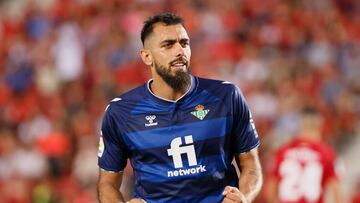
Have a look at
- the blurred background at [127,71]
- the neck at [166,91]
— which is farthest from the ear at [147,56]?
the blurred background at [127,71]

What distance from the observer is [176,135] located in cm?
621

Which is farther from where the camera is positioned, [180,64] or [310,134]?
[310,134]

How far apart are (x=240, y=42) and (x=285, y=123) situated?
101 inches

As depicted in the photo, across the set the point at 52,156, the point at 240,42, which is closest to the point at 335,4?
the point at 240,42

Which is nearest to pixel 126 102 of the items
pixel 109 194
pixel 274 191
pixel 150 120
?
pixel 150 120

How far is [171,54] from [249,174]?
0.87 meters

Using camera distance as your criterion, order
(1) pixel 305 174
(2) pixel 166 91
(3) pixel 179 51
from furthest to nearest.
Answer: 1. (1) pixel 305 174
2. (2) pixel 166 91
3. (3) pixel 179 51

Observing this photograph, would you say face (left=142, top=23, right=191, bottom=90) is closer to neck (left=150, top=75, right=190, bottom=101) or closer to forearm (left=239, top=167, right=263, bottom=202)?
neck (left=150, top=75, right=190, bottom=101)

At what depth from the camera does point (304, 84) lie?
13516 mm

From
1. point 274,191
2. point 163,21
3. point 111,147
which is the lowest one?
point 274,191

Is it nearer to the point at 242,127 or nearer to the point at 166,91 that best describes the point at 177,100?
the point at 166,91

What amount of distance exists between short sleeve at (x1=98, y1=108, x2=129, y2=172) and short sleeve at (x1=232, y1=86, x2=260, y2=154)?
0.71 metres

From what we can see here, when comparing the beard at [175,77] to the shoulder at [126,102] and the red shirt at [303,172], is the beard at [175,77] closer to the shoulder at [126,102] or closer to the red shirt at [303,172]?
the shoulder at [126,102]

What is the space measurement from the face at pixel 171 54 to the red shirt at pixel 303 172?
2.58m
